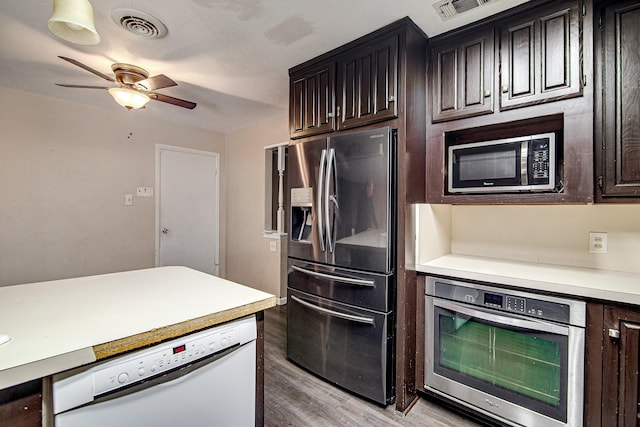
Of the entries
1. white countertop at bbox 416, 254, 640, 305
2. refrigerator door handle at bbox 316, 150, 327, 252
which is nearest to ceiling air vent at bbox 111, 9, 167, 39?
refrigerator door handle at bbox 316, 150, 327, 252

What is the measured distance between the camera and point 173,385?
1038 mm

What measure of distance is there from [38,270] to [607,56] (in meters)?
4.93

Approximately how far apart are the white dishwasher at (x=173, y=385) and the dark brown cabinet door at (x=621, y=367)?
1.62 metres

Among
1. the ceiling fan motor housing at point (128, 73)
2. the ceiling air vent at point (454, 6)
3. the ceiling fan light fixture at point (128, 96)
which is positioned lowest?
the ceiling fan light fixture at point (128, 96)

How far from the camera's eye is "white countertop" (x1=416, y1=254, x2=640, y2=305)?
1.42 meters

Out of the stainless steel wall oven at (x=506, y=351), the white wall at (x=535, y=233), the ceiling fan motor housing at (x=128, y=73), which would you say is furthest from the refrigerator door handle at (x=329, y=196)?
the ceiling fan motor housing at (x=128, y=73)

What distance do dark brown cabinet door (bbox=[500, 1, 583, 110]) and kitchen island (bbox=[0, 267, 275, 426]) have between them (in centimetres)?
177

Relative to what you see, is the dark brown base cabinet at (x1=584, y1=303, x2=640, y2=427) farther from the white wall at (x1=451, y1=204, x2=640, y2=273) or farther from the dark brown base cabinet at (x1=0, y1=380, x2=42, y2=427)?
the dark brown base cabinet at (x1=0, y1=380, x2=42, y2=427)

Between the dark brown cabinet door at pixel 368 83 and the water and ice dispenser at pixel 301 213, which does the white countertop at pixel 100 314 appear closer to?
the water and ice dispenser at pixel 301 213

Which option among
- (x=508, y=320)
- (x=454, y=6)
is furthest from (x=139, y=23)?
(x=508, y=320)

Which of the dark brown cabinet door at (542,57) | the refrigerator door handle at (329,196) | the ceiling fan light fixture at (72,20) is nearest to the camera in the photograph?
the ceiling fan light fixture at (72,20)

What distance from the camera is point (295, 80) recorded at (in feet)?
8.16

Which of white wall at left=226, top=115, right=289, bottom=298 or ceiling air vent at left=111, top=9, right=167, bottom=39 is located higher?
ceiling air vent at left=111, top=9, right=167, bottom=39

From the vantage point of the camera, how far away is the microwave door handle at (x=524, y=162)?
5.66ft
